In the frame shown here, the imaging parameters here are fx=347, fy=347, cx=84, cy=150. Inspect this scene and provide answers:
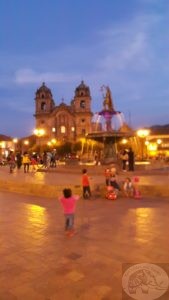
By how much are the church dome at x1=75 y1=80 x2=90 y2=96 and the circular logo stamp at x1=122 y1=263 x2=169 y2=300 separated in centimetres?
8803

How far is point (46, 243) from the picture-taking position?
6195mm

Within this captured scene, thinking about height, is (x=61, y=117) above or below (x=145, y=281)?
above

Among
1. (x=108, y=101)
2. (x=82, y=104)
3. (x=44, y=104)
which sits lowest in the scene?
(x=108, y=101)

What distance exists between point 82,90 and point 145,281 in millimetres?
88805

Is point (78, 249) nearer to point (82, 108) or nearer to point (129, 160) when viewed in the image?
point (129, 160)

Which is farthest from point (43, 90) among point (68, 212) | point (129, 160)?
point (68, 212)

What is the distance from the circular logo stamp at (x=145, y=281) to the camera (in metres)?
4.09

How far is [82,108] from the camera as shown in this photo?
92.6 metres

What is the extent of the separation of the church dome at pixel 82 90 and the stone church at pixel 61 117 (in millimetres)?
271

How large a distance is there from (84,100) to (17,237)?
286 ft

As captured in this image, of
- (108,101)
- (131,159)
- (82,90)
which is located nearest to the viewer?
(131,159)

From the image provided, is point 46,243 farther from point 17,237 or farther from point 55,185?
point 55,185

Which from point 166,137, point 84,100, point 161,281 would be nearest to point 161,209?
point 161,281

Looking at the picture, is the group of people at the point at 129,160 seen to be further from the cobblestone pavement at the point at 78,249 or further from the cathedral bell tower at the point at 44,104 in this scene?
the cathedral bell tower at the point at 44,104
